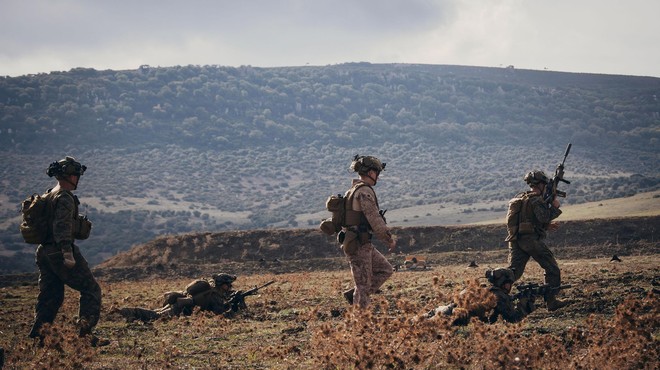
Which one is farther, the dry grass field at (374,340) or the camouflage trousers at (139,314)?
the camouflage trousers at (139,314)

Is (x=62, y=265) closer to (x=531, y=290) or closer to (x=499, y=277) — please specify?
(x=499, y=277)

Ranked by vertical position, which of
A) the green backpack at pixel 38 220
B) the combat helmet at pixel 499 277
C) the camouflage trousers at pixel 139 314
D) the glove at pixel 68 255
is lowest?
the camouflage trousers at pixel 139 314

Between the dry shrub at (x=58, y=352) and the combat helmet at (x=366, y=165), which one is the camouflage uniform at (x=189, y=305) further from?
the combat helmet at (x=366, y=165)

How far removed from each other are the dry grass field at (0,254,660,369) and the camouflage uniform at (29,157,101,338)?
19.1 inches

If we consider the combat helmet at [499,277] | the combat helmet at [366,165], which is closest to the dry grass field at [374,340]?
the combat helmet at [499,277]

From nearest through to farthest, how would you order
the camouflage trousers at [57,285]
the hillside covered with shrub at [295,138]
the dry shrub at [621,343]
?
the dry shrub at [621,343] → the camouflage trousers at [57,285] → the hillside covered with shrub at [295,138]

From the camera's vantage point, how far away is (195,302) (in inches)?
581

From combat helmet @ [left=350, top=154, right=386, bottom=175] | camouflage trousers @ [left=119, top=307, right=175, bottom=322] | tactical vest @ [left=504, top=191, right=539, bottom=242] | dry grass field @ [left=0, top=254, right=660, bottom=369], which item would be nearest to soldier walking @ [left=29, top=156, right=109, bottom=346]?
dry grass field @ [left=0, top=254, right=660, bottom=369]

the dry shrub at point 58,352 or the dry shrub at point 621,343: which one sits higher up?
the dry shrub at point 621,343

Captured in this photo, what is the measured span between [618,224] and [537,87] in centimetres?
14167

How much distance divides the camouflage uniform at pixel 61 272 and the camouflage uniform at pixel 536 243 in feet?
21.1

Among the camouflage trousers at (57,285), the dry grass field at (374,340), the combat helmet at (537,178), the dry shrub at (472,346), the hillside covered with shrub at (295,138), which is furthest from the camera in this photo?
the hillside covered with shrub at (295,138)

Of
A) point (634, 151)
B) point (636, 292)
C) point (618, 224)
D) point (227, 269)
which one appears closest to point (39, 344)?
point (636, 292)

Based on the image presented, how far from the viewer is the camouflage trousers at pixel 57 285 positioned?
1166 cm
